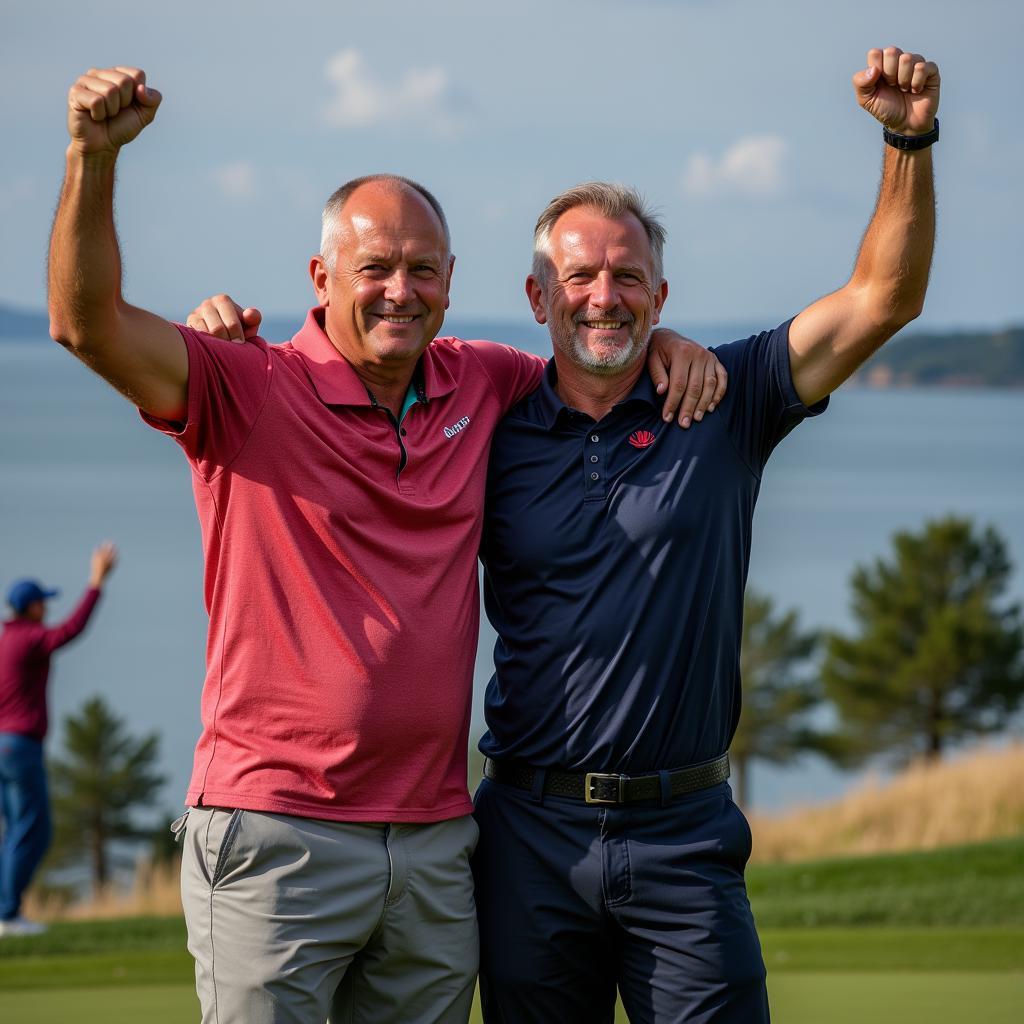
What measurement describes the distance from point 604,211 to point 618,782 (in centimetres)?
135

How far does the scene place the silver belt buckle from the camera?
12.3 ft

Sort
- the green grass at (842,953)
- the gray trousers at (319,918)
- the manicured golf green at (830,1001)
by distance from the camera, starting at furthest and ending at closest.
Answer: the green grass at (842,953)
the manicured golf green at (830,1001)
the gray trousers at (319,918)

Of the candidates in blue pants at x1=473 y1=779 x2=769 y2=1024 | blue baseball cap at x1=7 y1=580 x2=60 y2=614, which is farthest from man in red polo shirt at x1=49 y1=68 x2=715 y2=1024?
blue baseball cap at x1=7 y1=580 x2=60 y2=614

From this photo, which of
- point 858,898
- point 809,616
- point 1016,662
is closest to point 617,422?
point 858,898

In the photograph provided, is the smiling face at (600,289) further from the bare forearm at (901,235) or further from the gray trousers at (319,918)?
the gray trousers at (319,918)

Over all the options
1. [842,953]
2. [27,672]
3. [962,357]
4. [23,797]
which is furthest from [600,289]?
[962,357]

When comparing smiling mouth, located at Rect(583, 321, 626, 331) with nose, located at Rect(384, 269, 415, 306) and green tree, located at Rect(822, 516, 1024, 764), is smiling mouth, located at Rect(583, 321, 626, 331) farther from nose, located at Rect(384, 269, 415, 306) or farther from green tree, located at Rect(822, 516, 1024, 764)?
green tree, located at Rect(822, 516, 1024, 764)

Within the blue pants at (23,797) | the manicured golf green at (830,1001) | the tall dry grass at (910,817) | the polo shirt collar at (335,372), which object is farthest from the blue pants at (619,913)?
the tall dry grass at (910,817)

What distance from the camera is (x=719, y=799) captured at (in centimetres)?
385

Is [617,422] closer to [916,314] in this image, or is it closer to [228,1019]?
[916,314]

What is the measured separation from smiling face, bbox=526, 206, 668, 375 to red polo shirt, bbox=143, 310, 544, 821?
0.55 m

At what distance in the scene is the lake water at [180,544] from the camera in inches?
2137

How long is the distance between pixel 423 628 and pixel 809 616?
209ft

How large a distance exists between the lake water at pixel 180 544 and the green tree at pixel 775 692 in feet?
4.83
